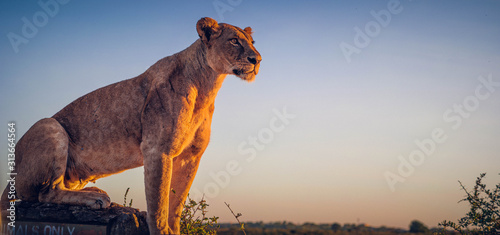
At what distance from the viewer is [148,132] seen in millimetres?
6602

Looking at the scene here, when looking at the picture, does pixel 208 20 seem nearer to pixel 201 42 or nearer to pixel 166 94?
pixel 201 42

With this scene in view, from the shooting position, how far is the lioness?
6516 millimetres

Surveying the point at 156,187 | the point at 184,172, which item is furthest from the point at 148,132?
the point at 184,172

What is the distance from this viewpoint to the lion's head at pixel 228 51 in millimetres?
6684

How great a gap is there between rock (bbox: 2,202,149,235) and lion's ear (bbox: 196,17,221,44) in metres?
3.07

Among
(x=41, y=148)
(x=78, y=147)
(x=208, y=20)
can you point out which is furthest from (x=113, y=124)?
(x=208, y=20)

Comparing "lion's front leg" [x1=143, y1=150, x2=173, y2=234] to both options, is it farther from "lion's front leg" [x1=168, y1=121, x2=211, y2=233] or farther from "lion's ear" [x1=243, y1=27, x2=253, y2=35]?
"lion's ear" [x1=243, y1=27, x2=253, y2=35]

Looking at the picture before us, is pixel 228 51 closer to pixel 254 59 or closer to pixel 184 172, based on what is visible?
pixel 254 59

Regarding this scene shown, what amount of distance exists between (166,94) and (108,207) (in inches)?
79.8

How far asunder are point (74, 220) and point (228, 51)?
3.56 m

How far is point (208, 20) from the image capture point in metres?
6.80

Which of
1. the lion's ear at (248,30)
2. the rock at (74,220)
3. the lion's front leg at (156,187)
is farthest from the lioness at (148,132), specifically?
the lion's ear at (248,30)

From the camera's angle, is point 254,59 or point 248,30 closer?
point 254,59

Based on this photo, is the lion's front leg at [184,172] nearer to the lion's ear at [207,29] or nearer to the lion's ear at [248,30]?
the lion's ear at [207,29]
